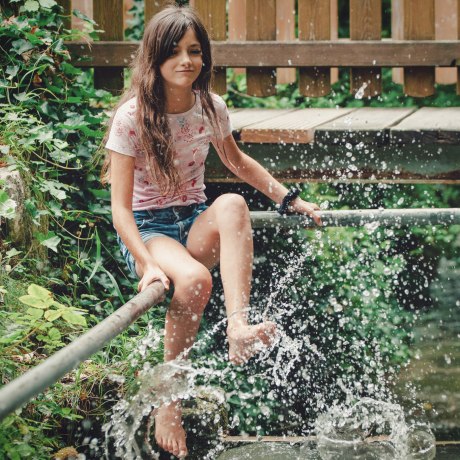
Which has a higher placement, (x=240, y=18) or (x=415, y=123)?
(x=240, y=18)

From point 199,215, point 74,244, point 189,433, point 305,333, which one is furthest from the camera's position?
point 305,333

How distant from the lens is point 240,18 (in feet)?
14.1

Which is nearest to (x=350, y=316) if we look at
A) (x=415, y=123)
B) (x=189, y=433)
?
(x=415, y=123)

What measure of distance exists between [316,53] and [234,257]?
1815 millimetres

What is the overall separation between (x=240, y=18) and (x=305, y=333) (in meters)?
1.71

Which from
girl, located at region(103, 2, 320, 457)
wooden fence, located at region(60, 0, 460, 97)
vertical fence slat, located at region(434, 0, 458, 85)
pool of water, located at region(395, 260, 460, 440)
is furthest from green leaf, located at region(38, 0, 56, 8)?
pool of water, located at region(395, 260, 460, 440)

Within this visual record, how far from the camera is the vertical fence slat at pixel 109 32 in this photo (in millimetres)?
3951

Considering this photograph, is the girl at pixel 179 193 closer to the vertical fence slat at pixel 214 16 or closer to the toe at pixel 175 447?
the toe at pixel 175 447

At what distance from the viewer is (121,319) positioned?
71.5 inches

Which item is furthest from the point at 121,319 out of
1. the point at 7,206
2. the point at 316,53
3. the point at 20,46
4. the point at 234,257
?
the point at 316,53

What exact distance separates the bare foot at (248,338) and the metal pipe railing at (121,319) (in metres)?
0.26

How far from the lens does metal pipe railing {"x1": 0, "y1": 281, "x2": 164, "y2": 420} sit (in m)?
1.33

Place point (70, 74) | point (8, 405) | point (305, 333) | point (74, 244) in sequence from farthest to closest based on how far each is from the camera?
1. point (305, 333)
2. point (70, 74)
3. point (74, 244)
4. point (8, 405)

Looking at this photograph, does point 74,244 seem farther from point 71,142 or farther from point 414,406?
point 414,406
